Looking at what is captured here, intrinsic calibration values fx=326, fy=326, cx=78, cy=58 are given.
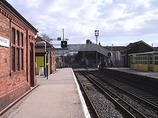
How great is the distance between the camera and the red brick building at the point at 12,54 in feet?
35.3

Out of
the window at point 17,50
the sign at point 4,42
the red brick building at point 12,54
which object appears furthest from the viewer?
the window at point 17,50

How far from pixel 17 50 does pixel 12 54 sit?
4.05 feet

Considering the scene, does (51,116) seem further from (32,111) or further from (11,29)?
(11,29)

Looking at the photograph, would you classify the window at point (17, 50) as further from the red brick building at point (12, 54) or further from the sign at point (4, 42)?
the sign at point (4, 42)

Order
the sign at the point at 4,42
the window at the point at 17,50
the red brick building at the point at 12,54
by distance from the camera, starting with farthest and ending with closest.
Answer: the window at the point at 17,50 < the red brick building at the point at 12,54 < the sign at the point at 4,42

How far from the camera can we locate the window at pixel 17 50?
1327 centimetres

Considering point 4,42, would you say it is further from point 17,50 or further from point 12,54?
point 17,50

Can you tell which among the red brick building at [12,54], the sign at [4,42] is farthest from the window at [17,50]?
the sign at [4,42]

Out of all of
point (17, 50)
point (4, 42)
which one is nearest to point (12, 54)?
point (17, 50)

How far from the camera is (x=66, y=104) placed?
12664mm

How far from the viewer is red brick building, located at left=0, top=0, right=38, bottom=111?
10773 mm

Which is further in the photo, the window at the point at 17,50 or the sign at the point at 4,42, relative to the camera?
the window at the point at 17,50

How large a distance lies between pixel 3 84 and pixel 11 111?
940mm

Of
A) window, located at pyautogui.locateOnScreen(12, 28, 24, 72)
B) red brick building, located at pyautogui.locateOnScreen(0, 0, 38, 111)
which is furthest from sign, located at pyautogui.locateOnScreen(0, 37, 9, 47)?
window, located at pyautogui.locateOnScreen(12, 28, 24, 72)
